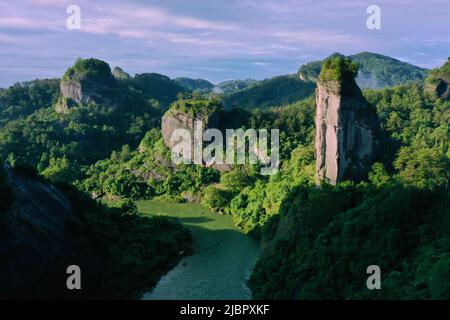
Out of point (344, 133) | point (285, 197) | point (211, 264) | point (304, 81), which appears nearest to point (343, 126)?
point (344, 133)

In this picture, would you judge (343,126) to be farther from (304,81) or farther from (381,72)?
(381,72)

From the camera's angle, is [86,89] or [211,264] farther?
[86,89]

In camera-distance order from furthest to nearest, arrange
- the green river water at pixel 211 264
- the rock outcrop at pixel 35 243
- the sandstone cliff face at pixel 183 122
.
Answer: the sandstone cliff face at pixel 183 122
the green river water at pixel 211 264
the rock outcrop at pixel 35 243
